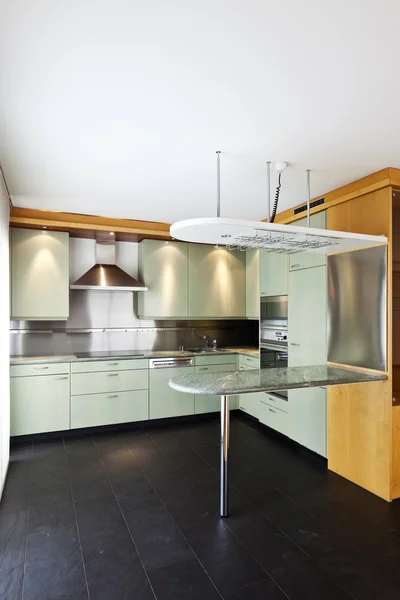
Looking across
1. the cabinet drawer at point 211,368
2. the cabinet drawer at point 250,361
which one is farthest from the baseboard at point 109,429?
the cabinet drawer at point 250,361

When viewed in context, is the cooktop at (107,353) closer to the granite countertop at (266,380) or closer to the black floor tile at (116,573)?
the granite countertop at (266,380)

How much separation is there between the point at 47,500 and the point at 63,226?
276 centimetres

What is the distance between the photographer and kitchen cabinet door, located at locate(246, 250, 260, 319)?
5.10 metres

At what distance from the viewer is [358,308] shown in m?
3.09

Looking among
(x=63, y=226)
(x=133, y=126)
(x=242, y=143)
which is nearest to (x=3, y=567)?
(x=133, y=126)

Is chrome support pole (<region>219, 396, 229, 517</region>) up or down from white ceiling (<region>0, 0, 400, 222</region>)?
down

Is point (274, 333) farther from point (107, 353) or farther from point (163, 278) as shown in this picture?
point (107, 353)

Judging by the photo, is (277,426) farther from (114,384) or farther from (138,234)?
(138,234)

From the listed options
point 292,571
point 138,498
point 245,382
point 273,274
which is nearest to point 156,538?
point 138,498

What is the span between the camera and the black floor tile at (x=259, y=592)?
1.86 meters

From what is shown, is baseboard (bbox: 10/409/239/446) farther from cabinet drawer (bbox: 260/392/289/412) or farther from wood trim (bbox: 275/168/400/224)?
wood trim (bbox: 275/168/400/224)

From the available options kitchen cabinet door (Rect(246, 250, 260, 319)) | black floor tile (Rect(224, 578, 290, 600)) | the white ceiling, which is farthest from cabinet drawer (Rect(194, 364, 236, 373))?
black floor tile (Rect(224, 578, 290, 600))

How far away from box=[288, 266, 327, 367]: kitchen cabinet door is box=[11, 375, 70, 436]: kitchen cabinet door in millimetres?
2543

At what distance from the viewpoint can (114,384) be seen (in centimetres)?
441
